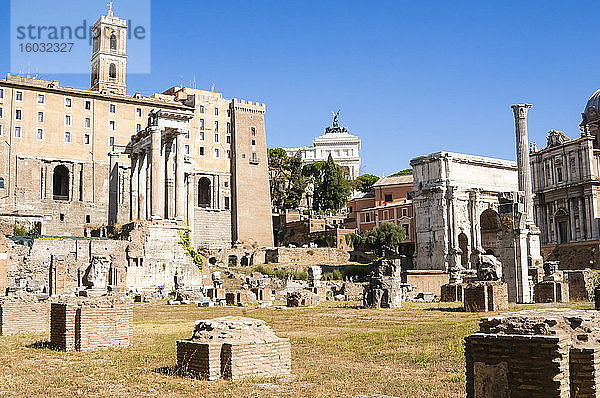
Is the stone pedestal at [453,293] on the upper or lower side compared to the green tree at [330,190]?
lower

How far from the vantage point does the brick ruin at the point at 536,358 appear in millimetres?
5676

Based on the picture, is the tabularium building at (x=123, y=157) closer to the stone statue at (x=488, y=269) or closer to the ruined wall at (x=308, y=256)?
the ruined wall at (x=308, y=256)

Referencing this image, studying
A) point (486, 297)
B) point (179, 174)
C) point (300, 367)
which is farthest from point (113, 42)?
point (300, 367)

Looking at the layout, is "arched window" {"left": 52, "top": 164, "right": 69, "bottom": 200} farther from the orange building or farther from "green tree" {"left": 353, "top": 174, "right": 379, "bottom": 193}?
"green tree" {"left": 353, "top": 174, "right": 379, "bottom": 193}

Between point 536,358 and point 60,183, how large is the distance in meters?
Answer: 68.0

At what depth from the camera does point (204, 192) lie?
73625 millimetres

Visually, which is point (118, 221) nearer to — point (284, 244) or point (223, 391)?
point (284, 244)

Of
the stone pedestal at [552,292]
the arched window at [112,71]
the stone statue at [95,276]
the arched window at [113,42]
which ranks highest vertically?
the arched window at [113,42]

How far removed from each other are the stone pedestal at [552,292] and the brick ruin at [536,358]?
2042 cm

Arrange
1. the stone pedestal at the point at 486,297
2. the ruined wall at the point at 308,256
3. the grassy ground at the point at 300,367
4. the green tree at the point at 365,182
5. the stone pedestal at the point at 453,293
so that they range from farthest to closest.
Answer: the green tree at the point at 365,182
the ruined wall at the point at 308,256
the stone pedestal at the point at 453,293
the stone pedestal at the point at 486,297
the grassy ground at the point at 300,367

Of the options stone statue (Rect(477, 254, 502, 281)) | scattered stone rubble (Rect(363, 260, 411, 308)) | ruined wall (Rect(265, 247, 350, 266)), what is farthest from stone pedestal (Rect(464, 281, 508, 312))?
ruined wall (Rect(265, 247, 350, 266))

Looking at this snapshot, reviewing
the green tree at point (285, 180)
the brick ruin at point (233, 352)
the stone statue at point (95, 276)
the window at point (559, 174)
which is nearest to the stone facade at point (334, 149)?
the green tree at point (285, 180)

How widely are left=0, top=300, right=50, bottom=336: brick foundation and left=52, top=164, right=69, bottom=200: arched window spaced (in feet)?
168

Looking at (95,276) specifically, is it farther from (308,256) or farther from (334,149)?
(334,149)
